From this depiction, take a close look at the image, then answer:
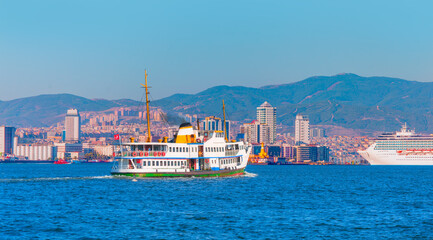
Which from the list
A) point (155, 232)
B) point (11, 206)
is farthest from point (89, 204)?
point (155, 232)

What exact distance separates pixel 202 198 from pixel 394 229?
70.1 ft

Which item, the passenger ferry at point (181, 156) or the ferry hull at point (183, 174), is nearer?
the ferry hull at point (183, 174)

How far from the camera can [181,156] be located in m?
83.2

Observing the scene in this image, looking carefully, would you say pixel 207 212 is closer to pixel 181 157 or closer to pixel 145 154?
pixel 145 154

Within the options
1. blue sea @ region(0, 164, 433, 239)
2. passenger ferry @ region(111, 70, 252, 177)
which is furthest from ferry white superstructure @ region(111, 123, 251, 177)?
blue sea @ region(0, 164, 433, 239)

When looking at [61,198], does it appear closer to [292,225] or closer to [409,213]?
[292,225]

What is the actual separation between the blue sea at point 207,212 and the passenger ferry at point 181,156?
682 centimetres

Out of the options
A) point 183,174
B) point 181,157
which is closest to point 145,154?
point 181,157

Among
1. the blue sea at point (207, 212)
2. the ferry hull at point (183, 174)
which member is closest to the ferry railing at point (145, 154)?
the ferry hull at point (183, 174)

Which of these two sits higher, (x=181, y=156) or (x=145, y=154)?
(x=145, y=154)

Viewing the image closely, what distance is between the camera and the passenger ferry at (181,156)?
3191 inches

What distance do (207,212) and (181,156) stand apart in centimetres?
3268

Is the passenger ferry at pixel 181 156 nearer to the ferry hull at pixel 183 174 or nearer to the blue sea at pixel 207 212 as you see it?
the ferry hull at pixel 183 174

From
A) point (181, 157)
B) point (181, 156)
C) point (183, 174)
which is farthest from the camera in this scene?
point (183, 174)
